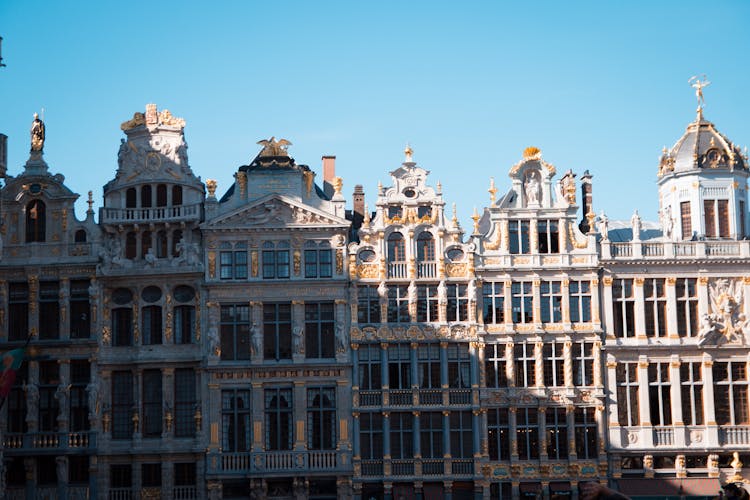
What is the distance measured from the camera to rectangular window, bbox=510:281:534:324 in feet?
151

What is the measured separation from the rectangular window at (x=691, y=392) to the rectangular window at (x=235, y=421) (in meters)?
16.9

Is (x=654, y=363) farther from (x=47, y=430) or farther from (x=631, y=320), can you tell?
(x=47, y=430)

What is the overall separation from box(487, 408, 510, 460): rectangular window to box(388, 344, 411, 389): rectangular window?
3443 millimetres

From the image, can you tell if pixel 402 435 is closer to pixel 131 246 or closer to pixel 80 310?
pixel 131 246

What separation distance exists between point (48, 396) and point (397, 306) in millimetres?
13993

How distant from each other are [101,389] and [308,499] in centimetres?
901

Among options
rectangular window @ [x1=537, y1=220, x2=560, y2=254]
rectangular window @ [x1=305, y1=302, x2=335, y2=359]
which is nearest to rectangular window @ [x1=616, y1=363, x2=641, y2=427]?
rectangular window @ [x1=537, y1=220, x2=560, y2=254]

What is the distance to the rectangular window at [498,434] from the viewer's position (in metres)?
45.4

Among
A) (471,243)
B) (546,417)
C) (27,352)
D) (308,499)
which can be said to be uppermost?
(471,243)

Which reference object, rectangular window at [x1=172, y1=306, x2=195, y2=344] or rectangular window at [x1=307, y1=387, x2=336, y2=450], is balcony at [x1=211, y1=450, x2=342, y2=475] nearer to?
rectangular window at [x1=307, y1=387, x2=336, y2=450]

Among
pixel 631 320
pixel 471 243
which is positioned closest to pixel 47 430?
pixel 471 243

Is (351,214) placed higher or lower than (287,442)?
higher

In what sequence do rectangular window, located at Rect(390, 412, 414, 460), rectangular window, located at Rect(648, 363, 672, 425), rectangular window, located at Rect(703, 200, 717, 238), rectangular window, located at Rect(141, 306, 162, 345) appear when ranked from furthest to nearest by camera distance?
rectangular window, located at Rect(703, 200, 717, 238), rectangular window, located at Rect(141, 306, 162, 345), rectangular window, located at Rect(648, 363, 672, 425), rectangular window, located at Rect(390, 412, 414, 460)

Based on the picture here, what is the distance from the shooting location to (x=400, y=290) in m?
46.0
